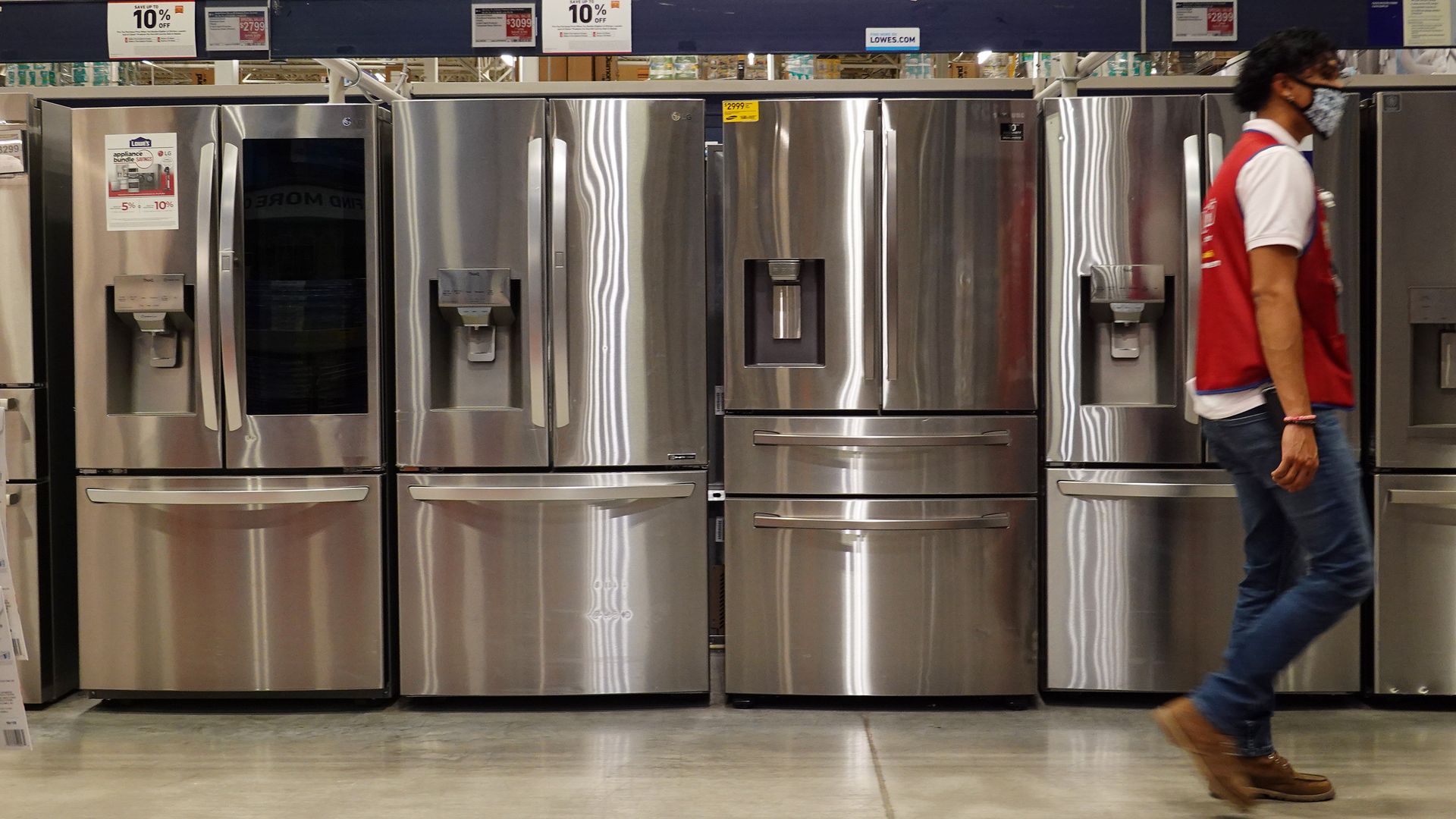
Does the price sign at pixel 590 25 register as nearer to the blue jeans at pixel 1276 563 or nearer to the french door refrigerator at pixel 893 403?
the french door refrigerator at pixel 893 403

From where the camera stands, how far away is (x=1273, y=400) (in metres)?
2.14

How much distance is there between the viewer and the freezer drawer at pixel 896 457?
10.1ft

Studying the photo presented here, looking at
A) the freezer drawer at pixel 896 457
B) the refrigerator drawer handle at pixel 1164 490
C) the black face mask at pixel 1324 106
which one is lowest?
the refrigerator drawer handle at pixel 1164 490

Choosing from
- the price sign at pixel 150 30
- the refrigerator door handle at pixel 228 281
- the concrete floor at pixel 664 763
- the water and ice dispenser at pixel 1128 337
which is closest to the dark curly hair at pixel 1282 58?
the water and ice dispenser at pixel 1128 337

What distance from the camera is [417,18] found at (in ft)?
11.0

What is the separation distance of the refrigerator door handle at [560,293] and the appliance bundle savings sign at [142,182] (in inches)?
45.6

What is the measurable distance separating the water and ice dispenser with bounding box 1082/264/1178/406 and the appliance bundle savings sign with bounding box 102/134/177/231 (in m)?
2.78

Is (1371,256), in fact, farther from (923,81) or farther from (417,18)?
(417,18)

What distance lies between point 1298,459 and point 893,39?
193 cm

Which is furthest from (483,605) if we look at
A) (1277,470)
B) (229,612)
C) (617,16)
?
(1277,470)

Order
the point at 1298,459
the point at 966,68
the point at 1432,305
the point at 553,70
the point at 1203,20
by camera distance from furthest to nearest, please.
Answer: the point at 966,68 → the point at 553,70 → the point at 1203,20 → the point at 1432,305 → the point at 1298,459

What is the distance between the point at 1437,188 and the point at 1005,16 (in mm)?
1382

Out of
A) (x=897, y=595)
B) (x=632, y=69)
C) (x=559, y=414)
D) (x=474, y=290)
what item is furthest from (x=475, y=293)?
(x=632, y=69)

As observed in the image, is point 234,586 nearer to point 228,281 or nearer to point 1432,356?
point 228,281
